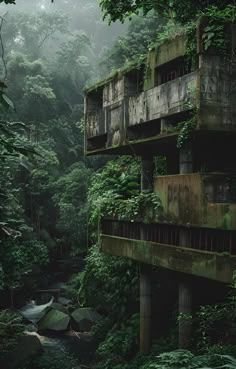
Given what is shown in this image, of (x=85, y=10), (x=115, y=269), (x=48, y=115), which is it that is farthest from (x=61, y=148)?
(x=85, y=10)

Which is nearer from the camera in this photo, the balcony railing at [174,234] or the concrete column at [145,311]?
the balcony railing at [174,234]

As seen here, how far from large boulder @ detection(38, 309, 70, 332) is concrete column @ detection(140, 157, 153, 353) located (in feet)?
29.4

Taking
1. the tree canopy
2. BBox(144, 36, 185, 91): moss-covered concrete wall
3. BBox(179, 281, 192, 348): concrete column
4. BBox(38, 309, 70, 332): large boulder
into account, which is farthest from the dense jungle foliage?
BBox(38, 309, 70, 332): large boulder

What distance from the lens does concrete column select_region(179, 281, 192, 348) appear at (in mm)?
15383

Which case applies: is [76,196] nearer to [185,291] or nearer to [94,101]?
[94,101]

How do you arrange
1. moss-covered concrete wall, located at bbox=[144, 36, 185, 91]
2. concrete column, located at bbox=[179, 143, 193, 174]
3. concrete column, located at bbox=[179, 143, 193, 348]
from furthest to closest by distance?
concrete column, located at bbox=[179, 143, 193, 174] < moss-covered concrete wall, located at bbox=[144, 36, 185, 91] < concrete column, located at bbox=[179, 143, 193, 348]

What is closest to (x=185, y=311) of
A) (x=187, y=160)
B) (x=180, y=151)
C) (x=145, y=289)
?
(x=145, y=289)

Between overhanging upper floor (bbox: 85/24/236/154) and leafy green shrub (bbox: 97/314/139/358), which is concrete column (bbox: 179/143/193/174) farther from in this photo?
leafy green shrub (bbox: 97/314/139/358)

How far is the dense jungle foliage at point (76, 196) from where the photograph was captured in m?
13.6

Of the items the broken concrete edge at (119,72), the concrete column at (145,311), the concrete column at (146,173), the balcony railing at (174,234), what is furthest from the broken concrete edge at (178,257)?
the broken concrete edge at (119,72)

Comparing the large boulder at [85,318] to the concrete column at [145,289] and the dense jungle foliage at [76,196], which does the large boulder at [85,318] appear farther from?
the concrete column at [145,289]

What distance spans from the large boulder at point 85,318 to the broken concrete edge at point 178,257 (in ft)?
26.6

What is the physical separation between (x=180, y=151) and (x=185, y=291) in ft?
16.5

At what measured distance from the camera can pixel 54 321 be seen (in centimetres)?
2625
